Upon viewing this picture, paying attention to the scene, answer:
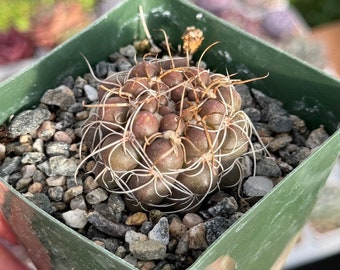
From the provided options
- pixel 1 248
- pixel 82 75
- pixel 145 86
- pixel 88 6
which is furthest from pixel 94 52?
pixel 88 6

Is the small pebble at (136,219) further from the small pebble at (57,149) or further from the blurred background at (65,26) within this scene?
the blurred background at (65,26)

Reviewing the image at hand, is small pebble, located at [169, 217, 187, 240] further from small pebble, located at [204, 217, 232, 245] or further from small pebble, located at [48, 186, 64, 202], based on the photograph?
small pebble, located at [48, 186, 64, 202]

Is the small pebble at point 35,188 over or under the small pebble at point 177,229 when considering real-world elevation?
over

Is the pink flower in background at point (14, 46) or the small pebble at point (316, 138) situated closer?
the small pebble at point (316, 138)

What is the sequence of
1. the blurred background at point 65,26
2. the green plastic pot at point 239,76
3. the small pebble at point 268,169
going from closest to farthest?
the green plastic pot at point 239,76 < the small pebble at point 268,169 < the blurred background at point 65,26

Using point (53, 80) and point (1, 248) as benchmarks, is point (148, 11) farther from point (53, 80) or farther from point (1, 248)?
point (1, 248)

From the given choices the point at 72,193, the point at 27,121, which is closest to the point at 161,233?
the point at 72,193

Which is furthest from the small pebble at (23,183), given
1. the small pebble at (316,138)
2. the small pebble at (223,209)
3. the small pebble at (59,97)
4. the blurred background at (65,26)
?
the blurred background at (65,26)
